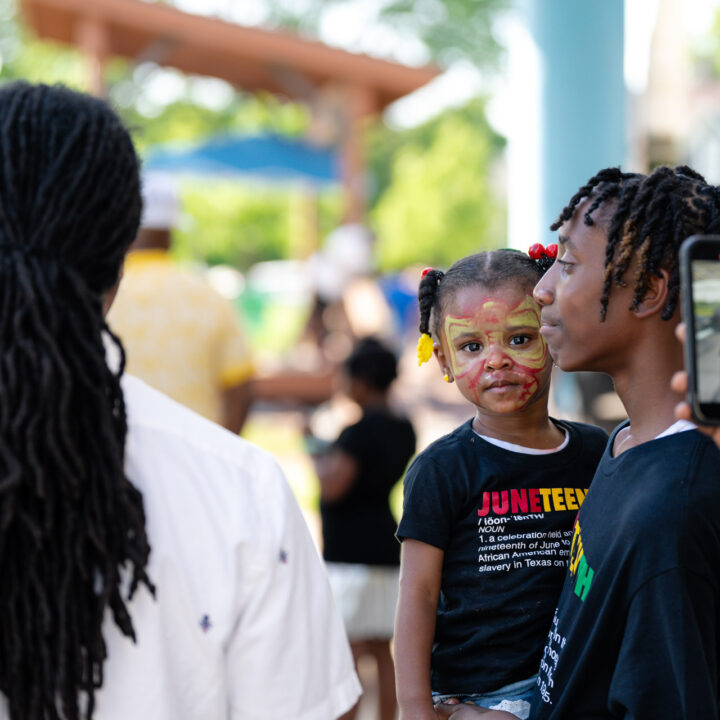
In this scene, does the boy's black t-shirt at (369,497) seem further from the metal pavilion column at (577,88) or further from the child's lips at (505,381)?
the child's lips at (505,381)

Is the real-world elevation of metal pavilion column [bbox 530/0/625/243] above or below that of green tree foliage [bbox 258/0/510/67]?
below

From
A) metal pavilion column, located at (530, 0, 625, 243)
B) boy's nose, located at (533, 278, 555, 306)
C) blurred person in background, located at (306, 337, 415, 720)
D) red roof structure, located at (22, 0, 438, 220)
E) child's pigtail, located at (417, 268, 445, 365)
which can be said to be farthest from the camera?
red roof structure, located at (22, 0, 438, 220)

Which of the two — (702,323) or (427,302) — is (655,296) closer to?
(702,323)

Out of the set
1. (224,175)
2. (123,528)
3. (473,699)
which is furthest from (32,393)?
(224,175)

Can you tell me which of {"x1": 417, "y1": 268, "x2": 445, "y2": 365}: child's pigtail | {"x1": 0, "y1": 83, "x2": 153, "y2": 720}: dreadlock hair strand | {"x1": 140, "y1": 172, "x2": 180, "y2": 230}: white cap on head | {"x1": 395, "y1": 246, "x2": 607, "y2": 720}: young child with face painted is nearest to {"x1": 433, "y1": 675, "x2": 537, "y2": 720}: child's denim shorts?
{"x1": 395, "y1": 246, "x2": 607, "y2": 720}: young child with face painted

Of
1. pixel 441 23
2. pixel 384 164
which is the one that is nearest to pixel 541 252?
pixel 441 23

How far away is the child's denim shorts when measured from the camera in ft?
6.16

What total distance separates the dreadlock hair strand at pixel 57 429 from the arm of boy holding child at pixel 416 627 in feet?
2.10

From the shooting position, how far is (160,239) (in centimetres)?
427

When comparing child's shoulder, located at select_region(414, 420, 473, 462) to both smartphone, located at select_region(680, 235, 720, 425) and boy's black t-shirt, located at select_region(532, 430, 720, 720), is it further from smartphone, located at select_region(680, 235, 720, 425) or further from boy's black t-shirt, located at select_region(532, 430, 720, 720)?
smartphone, located at select_region(680, 235, 720, 425)

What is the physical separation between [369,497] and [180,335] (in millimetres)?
1078

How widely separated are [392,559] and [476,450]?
2.43 m

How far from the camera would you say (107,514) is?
4.62ft

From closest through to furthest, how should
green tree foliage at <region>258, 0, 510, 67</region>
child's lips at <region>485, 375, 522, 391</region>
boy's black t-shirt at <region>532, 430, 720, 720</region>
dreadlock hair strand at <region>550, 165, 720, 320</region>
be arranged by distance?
boy's black t-shirt at <region>532, 430, 720, 720</region>, dreadlock hair strand at <region>550, 165, 720, 320</region>, child's lips at <region>485, 375, 522, 391</region>, green tree foliage at <region>258, 0, 510, 67</region>
